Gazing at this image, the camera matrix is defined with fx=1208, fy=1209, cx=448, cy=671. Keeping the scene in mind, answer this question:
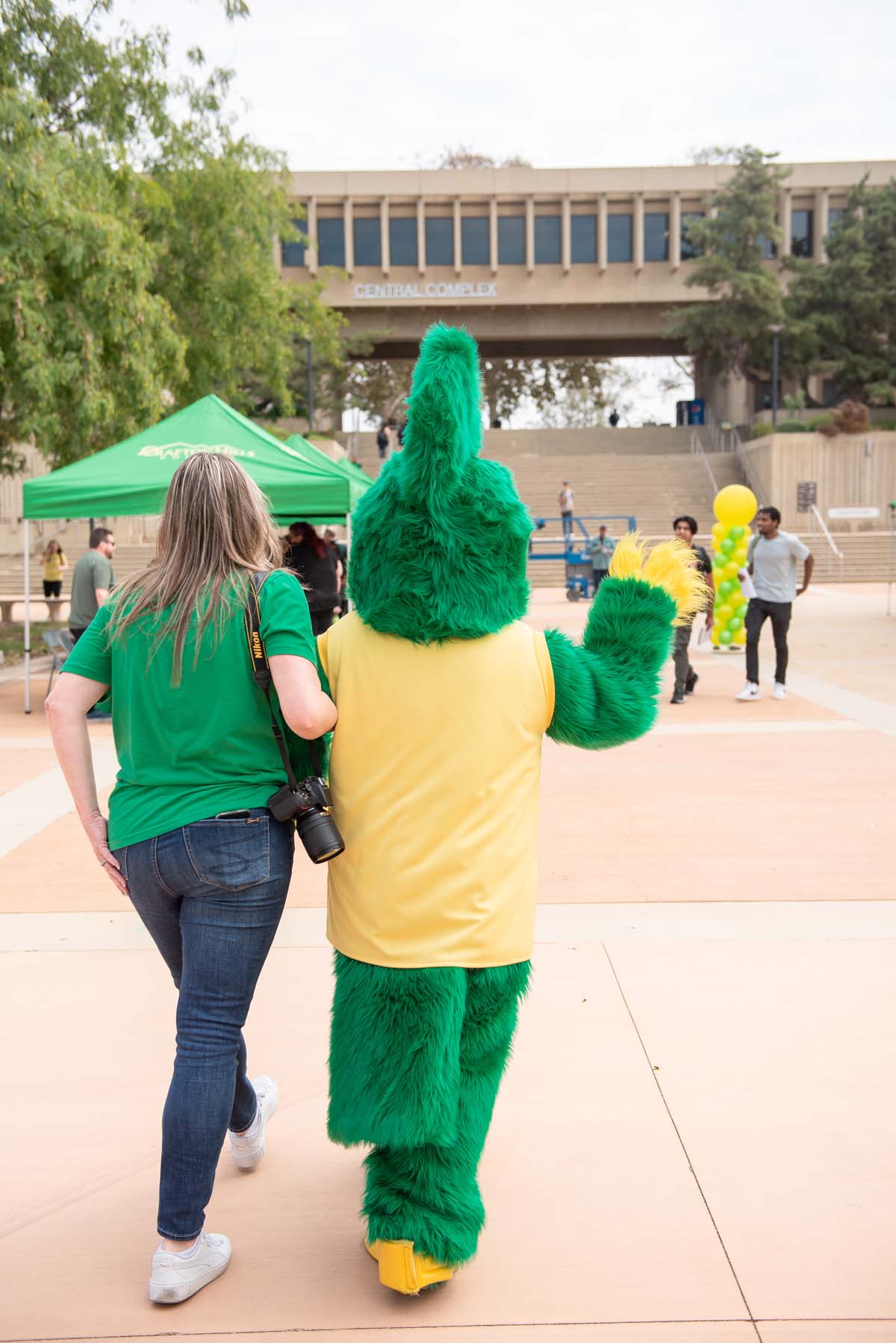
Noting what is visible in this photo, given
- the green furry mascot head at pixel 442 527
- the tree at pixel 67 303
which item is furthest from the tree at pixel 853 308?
the green furry mascot head at pixel 442 527

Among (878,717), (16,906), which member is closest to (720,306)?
(878,717)

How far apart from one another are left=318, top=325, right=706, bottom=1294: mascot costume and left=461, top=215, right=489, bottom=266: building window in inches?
2065

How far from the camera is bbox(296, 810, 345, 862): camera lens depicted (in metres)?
2.32

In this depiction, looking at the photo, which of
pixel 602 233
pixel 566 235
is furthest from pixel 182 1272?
pixel 602 233

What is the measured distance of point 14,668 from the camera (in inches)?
584

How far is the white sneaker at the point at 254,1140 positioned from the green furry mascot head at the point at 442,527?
1.31 metres

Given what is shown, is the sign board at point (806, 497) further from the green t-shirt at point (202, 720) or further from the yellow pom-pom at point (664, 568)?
the green t-shirt at point (202, 720)

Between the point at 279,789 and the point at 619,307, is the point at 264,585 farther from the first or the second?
the point at 619,307

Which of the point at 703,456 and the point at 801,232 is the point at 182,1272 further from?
Result: the point at 801,232

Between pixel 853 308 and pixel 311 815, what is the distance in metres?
46.8

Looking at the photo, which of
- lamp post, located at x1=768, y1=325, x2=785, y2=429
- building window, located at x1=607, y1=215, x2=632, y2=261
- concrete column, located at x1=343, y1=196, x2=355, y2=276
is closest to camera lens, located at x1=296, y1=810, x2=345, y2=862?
lamp post, located at x1=768, y1=325, x2=785, y2=429

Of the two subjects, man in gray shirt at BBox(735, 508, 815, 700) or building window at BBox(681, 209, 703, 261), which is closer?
man in gray shirt at BBox(735, 508, 815, 700)

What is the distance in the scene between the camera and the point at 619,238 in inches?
2058

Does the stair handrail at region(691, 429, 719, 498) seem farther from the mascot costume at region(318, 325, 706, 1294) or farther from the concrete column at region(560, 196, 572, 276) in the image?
the mascot costume at region(318, 325, 706, 1294)
